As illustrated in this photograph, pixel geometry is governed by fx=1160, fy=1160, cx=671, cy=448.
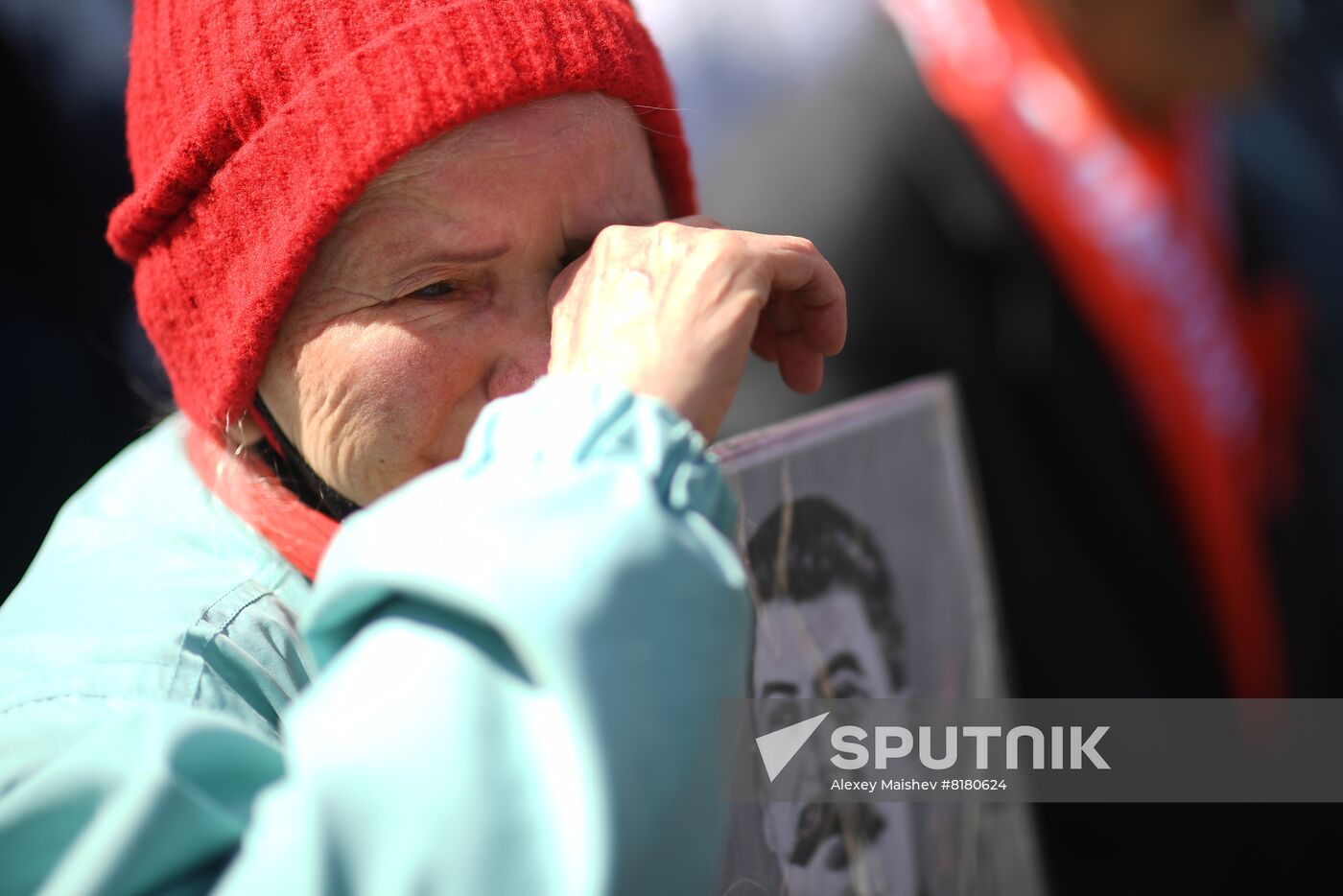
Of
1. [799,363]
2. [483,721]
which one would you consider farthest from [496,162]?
[483,721]

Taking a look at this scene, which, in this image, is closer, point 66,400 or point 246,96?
point 246,96

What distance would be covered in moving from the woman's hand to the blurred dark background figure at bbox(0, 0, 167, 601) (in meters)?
1.31

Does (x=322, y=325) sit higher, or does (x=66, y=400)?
(x=66, y=400)

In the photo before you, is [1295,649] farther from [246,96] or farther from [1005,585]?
[246,96]

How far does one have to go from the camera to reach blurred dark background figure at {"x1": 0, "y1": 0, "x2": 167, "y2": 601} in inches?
77.5

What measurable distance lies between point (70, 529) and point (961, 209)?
170cm

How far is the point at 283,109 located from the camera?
1056 mm

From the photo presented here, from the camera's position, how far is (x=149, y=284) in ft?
3.90

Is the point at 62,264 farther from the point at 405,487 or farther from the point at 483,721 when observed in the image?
the point at 483,721

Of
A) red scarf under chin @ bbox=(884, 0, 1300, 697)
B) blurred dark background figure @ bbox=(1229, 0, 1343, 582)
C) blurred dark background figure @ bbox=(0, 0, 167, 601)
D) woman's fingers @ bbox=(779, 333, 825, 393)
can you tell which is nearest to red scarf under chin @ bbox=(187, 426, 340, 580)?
woman's fingers @ bbox=(779, 333, 825, 393)

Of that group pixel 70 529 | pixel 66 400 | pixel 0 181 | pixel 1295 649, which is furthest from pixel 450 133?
pixel 1295 649

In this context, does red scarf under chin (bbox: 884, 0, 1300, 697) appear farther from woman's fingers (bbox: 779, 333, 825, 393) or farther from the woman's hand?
the woman's hand

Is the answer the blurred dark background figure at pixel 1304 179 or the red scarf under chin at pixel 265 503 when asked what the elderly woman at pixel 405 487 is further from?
the blurred dark background figure at pixel 1304 179

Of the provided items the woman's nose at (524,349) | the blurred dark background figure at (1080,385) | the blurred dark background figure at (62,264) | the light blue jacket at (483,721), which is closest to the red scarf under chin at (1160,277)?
the blurred dark background figure at (1080,385)
